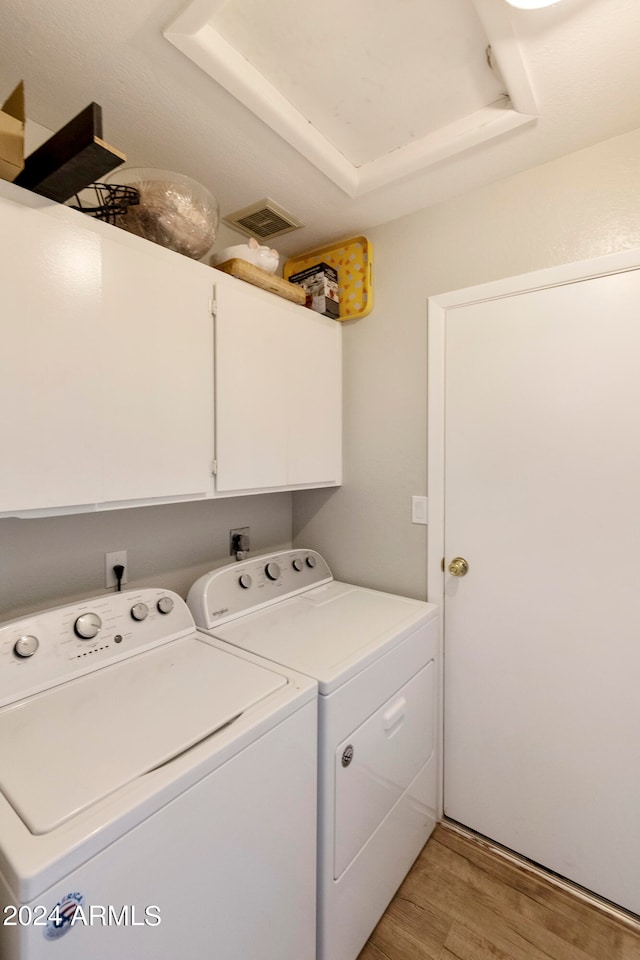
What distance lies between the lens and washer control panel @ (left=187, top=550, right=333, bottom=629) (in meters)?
1.54

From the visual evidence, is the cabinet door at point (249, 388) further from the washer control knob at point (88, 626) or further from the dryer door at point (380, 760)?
the dryer door at point (380, 760)

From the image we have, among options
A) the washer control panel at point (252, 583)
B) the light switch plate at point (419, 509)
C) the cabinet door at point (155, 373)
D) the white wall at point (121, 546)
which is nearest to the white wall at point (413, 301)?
the light switch plate at point (419, 509)

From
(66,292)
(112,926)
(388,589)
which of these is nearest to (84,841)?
(112,926)

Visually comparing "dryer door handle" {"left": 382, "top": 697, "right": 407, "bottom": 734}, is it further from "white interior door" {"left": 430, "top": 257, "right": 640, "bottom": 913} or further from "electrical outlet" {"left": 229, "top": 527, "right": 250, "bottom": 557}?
"electrical outlet" {"left": 229, "top": 527, "right": 250, "bottom": 557}

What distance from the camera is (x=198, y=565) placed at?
5.90 ft

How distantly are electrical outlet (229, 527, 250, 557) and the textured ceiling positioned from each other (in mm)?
1335

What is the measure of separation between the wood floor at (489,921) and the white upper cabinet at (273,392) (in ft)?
4.83

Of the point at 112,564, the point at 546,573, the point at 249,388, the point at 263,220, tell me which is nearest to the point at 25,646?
the point at 112,564

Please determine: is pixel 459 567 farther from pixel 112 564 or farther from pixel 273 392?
pixel 112 564

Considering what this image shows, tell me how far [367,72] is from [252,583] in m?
1.64

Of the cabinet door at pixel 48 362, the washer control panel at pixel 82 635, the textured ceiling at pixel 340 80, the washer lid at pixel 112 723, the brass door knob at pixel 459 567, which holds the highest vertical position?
the textured ceiling at pixel 340 80

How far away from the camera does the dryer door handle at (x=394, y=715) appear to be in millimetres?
1394

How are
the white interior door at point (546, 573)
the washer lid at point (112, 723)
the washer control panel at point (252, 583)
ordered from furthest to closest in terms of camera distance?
the washer control panel at point (252, 583)
the white interior door at point (546, 573)
the washer lid at point (112, 723)

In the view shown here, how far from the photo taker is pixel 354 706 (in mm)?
1260
